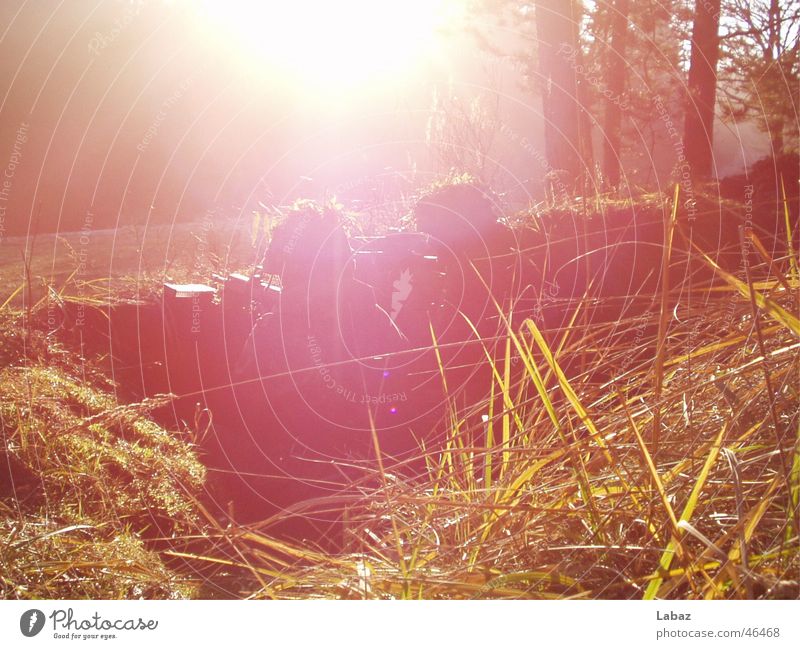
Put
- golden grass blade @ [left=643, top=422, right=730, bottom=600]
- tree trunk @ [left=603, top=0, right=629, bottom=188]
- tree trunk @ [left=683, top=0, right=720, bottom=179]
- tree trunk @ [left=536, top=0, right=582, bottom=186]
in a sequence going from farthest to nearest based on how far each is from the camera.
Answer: tree trunk @ [left=536, top=0, right=582, bottom=186], tree trunk @ [left=603, top=0, right=629, bottom=188], tree trunk @ [left=683, top=0, right=720, bottom=179], golden grass blade @ [left=643, top=422, right=730, bottom=600]

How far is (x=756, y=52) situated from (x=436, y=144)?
78 centimetres

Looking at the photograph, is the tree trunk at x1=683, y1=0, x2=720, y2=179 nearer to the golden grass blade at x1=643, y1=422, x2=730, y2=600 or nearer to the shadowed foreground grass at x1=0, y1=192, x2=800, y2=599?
the shadowed foreground grass at x1=0, y1=192, x2=800, y2=599

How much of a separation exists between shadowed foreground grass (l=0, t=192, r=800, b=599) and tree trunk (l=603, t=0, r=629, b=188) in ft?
2.58

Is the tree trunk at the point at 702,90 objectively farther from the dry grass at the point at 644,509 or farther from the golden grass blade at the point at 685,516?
the golden grass blade at the point at 685,516

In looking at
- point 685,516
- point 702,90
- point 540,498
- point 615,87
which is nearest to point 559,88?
point 615,87

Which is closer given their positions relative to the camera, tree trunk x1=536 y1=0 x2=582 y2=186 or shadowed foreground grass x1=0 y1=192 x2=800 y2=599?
shadowed foreground grass x1=0 y1=192 x2=800 y2=599

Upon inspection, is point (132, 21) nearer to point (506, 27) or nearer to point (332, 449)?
point (332, 449)

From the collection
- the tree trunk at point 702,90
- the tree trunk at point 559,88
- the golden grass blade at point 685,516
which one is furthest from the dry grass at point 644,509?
the tree trunk at point 559,88

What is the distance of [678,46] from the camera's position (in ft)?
5.73

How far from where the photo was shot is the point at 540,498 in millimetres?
1006

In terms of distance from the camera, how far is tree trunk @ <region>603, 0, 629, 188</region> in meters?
1.82

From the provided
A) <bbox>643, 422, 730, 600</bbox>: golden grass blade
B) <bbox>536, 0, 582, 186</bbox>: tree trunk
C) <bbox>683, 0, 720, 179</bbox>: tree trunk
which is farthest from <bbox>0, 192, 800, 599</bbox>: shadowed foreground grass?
<bbox>536, 0, 582, 186</bbox>: tree trunk

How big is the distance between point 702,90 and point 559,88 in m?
0.41
